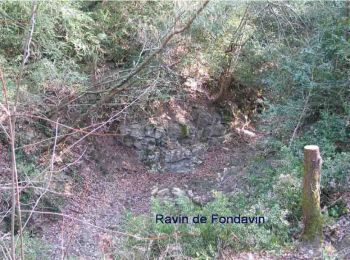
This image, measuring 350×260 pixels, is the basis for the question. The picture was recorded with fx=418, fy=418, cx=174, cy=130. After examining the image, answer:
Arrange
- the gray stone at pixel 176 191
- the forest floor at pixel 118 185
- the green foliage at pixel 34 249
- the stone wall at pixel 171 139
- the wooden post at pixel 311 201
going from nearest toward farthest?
the wooden post at pixel 311 201 < the green foliage at pixel 34 249 < the forest floor at pixel 118 185 < the gray stone at pixel 176 191 < the stone wall at pixel 171 139

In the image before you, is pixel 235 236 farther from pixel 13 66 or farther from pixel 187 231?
pixel 13 66

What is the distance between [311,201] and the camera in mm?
4375

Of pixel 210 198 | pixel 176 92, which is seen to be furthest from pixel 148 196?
pixel 176 92

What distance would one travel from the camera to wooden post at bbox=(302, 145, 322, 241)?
14.0ft

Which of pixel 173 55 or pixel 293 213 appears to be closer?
pixel 293 213

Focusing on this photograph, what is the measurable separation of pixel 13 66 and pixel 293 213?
489 cm

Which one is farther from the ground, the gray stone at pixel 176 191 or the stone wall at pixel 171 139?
the stone wall at pixel 171 139

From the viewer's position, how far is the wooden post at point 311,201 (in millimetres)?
4258

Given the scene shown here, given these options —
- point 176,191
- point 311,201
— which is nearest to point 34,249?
point 176,191

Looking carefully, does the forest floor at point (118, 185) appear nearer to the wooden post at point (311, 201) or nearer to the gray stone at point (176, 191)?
the gray stone at point (176, 191)

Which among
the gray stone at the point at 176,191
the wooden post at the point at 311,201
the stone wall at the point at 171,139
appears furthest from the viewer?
the stone wall at the point at 171,139

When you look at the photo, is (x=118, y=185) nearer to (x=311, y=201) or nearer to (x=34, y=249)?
(x=34, y=249)

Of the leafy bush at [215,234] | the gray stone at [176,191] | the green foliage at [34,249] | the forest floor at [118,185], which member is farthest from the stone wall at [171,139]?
the leafy bush at [215,234]

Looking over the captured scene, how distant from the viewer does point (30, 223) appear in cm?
608
